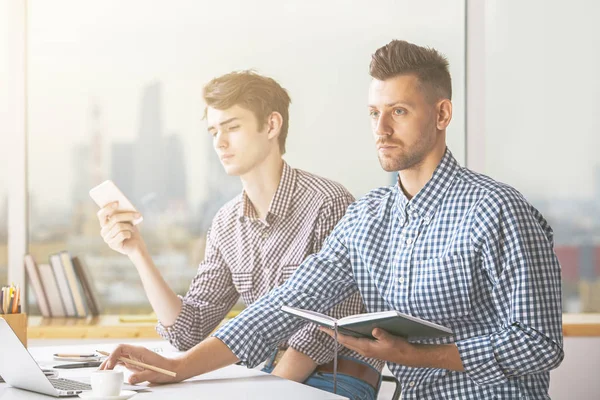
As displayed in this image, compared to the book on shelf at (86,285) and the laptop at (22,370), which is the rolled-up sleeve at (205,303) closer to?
the laptop at (22,370)

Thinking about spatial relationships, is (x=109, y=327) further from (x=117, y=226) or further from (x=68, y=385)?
(x=68, y=385)

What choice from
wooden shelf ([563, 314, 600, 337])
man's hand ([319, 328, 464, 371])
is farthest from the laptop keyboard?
wooden shelf ([563, 314, 600, 337])

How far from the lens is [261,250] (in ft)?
8.45

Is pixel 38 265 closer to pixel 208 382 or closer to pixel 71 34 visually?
pixel 71 34

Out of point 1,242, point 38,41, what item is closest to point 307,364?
point 1,242

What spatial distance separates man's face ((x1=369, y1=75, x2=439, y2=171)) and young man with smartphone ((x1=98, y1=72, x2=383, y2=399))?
549 millimetres

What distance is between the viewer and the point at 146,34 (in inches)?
149

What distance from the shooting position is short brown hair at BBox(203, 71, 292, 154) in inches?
107

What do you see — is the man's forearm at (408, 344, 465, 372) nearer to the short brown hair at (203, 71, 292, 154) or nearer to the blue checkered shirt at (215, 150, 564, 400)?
the blue checkered shirt at (215, 150, 564, 400)

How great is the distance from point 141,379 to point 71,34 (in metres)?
2.56

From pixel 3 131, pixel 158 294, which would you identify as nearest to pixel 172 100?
pixel 3 131

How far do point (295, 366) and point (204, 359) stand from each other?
0.59 metres

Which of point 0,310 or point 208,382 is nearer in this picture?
point 208,382

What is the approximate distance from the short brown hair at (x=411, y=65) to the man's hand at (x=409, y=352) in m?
0.67
